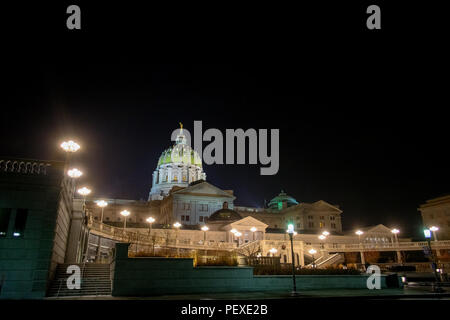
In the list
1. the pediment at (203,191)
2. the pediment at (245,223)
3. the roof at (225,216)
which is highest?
the pediment at (203,191)

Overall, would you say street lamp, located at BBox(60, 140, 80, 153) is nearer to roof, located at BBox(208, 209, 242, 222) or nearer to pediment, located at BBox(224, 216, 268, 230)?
pediment, located at BBox(224, 216, 268, 230)

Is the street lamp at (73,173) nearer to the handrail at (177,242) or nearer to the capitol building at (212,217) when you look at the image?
the handrail at (177,242)

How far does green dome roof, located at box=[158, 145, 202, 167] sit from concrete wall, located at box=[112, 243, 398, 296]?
10904cm

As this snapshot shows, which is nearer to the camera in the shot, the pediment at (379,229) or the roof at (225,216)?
the roof at (225,216)

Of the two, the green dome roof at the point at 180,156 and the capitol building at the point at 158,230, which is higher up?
the green dome roof at the point at 180,156

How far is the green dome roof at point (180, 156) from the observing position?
131700mm

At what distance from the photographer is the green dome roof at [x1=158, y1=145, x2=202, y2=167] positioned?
132 meters

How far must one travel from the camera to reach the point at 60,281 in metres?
22.3

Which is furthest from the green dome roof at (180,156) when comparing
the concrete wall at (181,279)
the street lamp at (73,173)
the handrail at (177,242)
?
the concrete wall at (181,279)

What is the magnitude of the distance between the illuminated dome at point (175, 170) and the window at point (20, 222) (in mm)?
104366

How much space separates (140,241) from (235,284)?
25933mm

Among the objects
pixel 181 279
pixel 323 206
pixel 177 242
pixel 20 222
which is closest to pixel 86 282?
pixel 20 222
